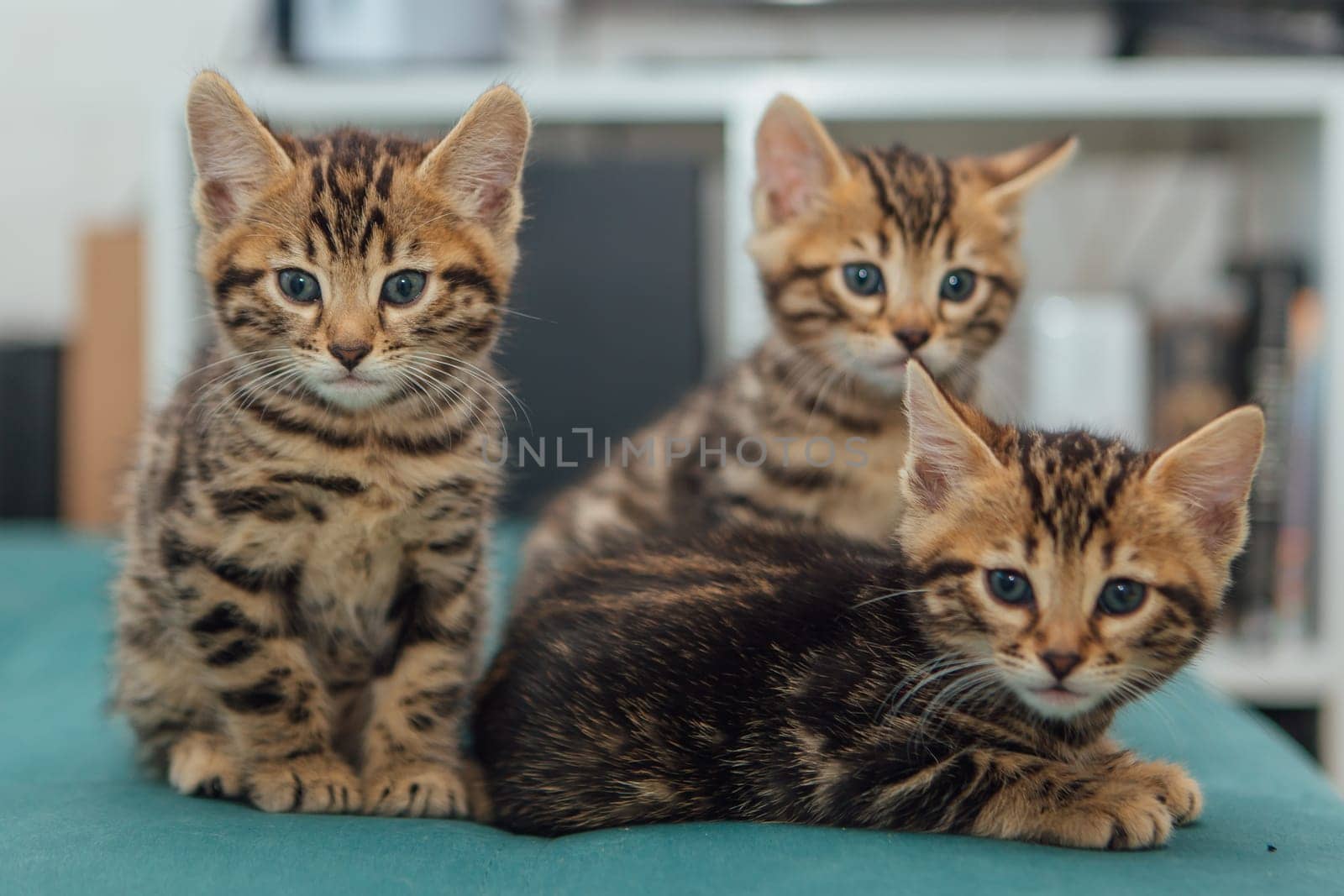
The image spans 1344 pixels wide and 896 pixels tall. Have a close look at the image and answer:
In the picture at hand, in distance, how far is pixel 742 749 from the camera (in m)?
1.12

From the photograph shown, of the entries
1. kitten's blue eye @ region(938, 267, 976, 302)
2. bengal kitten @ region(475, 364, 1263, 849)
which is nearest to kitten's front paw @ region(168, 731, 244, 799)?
bengal kitten @ region(475, 364, 1263, 849)

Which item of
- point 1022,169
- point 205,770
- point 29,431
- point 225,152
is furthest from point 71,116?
point 1022,169

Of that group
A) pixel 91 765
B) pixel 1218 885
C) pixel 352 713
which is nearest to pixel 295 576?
pixel 352 713

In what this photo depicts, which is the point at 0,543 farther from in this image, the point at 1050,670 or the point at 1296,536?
the point at 1296,536

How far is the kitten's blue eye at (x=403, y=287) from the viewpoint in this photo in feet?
3.84

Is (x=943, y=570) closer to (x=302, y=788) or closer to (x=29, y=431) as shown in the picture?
(x=302, y=788)

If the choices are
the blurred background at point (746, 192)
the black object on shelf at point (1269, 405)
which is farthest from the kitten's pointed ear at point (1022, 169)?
the black object on shelf at point (1269, 405)

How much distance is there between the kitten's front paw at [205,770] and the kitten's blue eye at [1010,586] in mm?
749

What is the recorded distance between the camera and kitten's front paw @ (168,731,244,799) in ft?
4.07

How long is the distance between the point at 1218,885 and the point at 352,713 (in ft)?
2.79

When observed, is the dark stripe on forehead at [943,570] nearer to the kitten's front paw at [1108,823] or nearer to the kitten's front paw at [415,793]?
the kitten's front paw at [1108,823]

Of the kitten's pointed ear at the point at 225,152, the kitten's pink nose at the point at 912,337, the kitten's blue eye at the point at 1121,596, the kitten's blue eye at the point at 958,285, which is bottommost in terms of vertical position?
the kitten's blue eye at the point at 1121,596

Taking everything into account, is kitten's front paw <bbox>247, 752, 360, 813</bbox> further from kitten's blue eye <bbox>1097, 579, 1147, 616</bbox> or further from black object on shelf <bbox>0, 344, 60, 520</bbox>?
black object on shelf <bbox>0, 344, 60, 520</bbox>

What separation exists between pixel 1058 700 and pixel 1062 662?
0.04 meters
